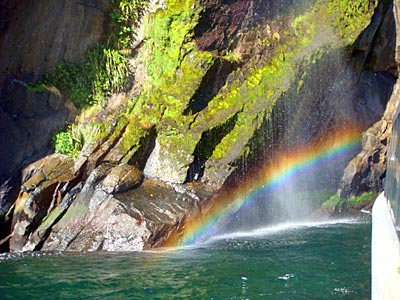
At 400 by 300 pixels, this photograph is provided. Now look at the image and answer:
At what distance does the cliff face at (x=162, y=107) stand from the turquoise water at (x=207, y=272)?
1070mm

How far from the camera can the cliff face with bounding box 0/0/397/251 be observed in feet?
35.6

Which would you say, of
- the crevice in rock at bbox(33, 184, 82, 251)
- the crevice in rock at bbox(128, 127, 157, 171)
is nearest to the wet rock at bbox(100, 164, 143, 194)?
the crevice in rock at bbox(128, 127, 157, 171)

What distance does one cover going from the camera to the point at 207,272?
8102mm

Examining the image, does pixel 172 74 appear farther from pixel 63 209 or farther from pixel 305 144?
pixel 305 144

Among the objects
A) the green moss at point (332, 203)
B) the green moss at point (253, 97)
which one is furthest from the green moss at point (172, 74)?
the green moss at point (332, 203)

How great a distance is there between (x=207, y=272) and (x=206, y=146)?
4.54 m

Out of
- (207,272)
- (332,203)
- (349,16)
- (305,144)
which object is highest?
(349,16)

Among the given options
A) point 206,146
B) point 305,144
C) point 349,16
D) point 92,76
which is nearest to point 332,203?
point 305,144

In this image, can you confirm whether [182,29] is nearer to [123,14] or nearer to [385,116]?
[123,14]

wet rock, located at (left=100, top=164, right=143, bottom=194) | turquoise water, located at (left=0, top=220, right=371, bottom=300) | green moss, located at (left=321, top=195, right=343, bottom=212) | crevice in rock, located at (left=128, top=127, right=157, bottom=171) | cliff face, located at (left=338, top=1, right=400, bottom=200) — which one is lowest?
turquoise water, located at (left=0, top=220, right=371, bottom=300)

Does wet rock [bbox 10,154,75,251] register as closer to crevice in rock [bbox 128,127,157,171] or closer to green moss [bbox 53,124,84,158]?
green moss [bbox 53,124,84,158]

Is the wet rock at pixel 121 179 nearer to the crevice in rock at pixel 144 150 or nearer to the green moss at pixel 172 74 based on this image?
the crevice in rock at pixel 144 150

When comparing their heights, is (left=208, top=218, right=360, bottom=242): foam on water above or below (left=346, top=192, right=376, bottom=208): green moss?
below

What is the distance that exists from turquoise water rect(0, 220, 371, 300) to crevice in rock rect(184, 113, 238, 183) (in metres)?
1.82
